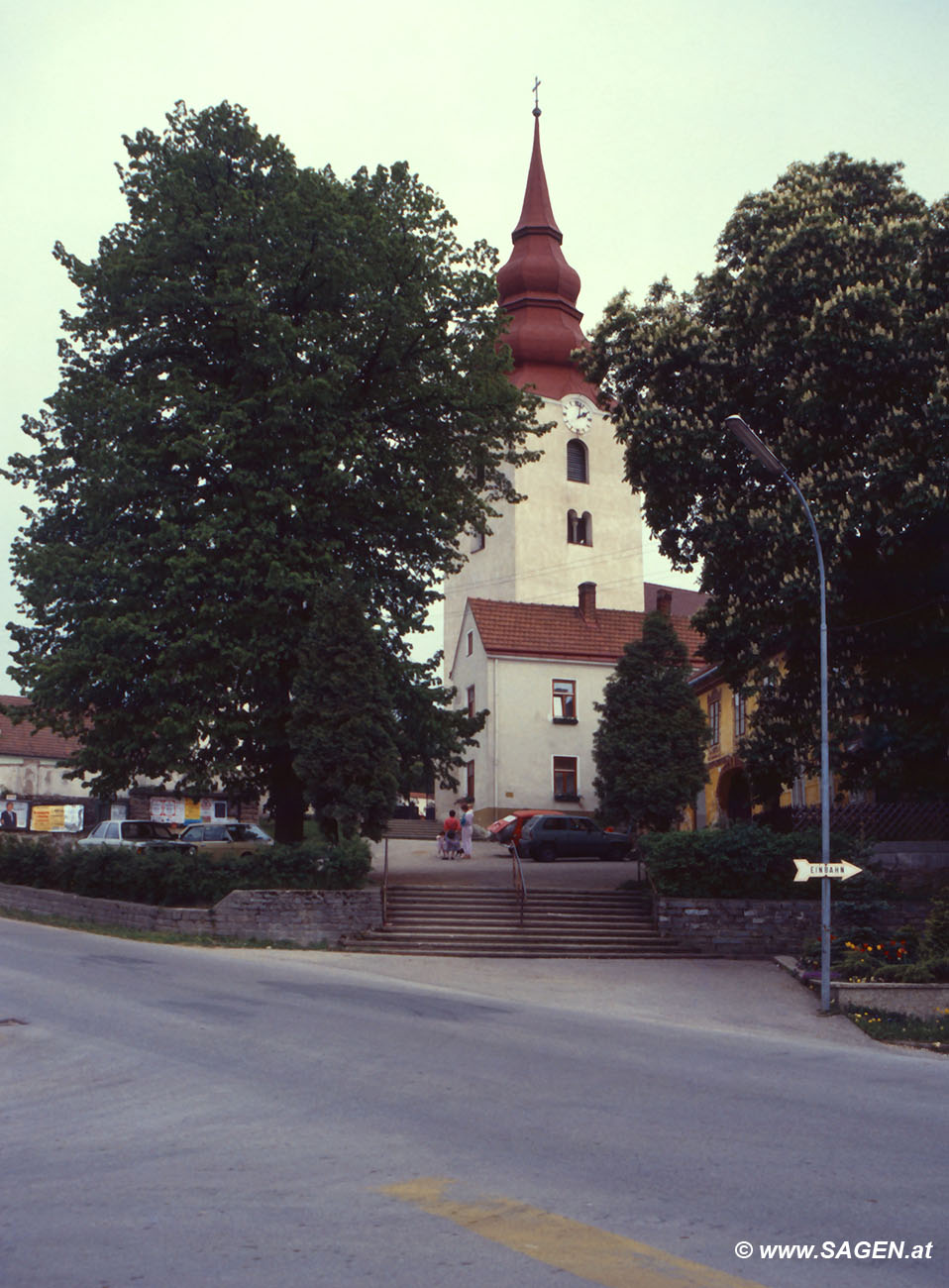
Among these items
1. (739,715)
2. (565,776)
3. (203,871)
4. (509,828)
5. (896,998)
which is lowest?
(896,998)

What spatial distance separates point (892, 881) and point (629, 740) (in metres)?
7.84

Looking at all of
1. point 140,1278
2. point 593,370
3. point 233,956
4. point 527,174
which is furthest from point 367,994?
point 527,174

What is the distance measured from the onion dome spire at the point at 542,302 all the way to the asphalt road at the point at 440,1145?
51.0m

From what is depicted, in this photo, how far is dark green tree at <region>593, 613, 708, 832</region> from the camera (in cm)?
2984

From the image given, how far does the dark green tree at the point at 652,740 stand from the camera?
97.9 feet

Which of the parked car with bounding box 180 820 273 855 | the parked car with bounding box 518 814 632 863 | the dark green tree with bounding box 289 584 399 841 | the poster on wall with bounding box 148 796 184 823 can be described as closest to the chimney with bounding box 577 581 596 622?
the parked car with bounding box 518 814 632 863

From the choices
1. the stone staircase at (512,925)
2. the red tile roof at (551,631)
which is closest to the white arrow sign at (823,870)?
the stone staircase at (512,925)

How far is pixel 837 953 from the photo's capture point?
20750 millimetres

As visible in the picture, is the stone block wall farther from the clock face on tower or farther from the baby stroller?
the clock face on tower

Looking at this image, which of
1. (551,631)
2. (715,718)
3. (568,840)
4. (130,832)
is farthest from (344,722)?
(551,631)

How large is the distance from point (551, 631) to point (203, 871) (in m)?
31.3

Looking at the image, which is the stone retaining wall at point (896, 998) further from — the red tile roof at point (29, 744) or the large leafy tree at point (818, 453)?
the red tile roof at point (29, 744)

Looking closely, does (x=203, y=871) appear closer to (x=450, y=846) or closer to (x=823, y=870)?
(x=823, y=870)

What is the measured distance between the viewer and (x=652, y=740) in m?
30.0
